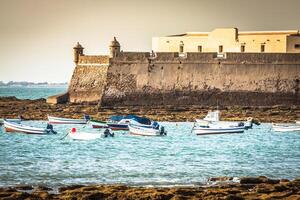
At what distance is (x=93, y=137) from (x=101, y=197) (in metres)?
16.4

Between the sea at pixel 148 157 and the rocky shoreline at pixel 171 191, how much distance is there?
3.66 feet

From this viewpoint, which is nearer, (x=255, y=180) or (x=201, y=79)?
(x=255, y=180)

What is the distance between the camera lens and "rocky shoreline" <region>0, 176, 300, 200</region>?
18.7m

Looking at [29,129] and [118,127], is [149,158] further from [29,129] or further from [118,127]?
[118,127]

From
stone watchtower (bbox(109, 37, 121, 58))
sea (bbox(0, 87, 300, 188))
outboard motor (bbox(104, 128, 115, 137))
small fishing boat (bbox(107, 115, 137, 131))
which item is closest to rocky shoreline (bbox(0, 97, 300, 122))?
sea (bbox(0, 87, 300, 188))

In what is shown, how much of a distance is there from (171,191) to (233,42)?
31.9m

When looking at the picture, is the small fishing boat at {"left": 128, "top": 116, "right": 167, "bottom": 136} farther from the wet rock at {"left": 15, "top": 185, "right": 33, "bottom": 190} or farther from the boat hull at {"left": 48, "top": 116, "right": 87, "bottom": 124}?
the wet rock at {"left": 15, "top": 185, "right": 33, "bottom": 190}

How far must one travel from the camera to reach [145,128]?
35.9 m

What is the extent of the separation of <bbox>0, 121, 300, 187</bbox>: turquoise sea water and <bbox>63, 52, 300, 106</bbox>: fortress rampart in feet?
23.0

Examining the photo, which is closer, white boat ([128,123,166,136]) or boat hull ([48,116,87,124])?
white boat ([128,123,166,136])

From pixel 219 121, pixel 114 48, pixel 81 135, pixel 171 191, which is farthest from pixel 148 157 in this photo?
pixel 114 48

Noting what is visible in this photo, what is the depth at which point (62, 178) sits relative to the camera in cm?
2230

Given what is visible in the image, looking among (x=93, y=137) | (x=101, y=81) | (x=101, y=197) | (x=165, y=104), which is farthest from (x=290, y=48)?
(x=101, y=197)

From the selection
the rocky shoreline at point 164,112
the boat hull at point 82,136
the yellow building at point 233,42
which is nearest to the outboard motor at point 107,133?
the boat hull at point 82,136
